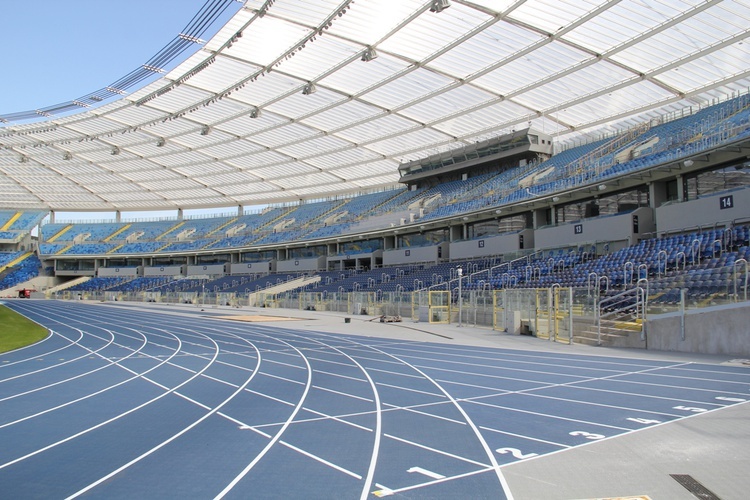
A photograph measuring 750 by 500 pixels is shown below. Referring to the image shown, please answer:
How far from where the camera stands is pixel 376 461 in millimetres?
5586

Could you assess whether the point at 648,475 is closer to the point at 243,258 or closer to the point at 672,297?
the point at 672,297

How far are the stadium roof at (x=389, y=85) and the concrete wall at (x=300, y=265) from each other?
944cm

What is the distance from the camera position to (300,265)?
5884 cm

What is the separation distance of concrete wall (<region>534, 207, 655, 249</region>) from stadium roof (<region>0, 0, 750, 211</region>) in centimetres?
787

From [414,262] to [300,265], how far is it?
710 inches

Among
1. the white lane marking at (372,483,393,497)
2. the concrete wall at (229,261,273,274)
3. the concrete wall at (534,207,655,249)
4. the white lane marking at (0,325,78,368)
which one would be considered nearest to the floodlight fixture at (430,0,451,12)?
the concrete wall at (534,207,655,249)

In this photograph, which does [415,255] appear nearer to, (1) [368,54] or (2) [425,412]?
(1) [368,54]

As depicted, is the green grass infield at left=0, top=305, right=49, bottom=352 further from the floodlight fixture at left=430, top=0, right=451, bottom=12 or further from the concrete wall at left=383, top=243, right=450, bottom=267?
the concrete wall at left=383, top=243, right=450, bottom=267

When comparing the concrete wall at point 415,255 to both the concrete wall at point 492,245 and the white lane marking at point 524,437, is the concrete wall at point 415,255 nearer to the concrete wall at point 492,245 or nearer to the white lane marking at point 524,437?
the concrete wall at point 492,245

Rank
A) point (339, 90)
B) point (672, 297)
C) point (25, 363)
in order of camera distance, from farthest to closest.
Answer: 1. point (339, 90)
2. point (672, 297)
3. point (25, 363)

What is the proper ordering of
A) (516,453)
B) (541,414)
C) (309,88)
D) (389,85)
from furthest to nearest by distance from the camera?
(309,88) < (389,85) < (541,414) < (516,453)

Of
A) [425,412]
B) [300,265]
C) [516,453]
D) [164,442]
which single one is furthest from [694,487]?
[300,265]

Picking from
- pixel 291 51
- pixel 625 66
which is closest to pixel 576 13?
pixel 625 66

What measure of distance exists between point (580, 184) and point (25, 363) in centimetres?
Result: 2609
